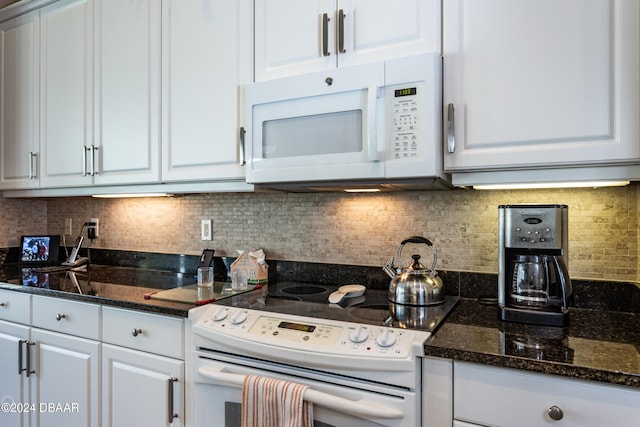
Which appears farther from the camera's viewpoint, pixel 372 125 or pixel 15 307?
pixel 15 307

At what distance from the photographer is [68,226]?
269cm

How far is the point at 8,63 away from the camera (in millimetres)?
2391

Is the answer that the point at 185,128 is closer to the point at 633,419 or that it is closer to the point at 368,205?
the point at 368,205

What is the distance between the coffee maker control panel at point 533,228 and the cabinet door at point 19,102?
2.37 metres

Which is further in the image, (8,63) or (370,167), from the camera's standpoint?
(8,63)

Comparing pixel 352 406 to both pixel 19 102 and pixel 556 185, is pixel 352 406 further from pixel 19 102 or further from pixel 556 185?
pixel 19 102

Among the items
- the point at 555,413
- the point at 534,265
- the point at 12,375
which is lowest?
the point at 12,375

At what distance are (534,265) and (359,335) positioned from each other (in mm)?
583

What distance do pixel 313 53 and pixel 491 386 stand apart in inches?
47.4

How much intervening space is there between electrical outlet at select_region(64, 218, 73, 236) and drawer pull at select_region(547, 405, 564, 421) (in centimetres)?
280

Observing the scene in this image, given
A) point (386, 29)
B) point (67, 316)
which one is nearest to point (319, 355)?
point (386, 29)

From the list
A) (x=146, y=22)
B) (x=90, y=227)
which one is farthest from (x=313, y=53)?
(x=90, y=227)

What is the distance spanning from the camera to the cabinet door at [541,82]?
110cm

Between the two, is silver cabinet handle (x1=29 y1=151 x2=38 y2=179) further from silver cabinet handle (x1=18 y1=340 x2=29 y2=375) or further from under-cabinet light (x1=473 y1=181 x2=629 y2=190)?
under-cabinet light (x1=473 y1=181 x2=629 y2=190)
